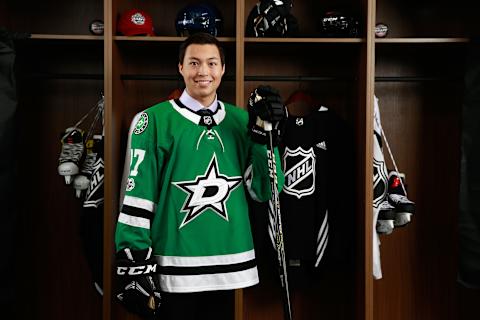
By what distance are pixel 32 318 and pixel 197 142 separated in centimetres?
Result: 133

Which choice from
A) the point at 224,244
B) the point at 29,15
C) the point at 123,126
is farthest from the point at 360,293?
the point at 29,15

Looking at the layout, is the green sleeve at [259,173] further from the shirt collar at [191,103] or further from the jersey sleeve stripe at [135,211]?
the jersey sleeve stripe at [135,211]

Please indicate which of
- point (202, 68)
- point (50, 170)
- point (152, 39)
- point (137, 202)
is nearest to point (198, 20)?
point (152, 39)

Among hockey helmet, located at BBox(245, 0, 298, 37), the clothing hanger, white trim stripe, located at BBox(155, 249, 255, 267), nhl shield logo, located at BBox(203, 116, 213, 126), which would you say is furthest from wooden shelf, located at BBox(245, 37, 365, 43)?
white trim stripe, located at BBox(155, 249, 255, 267)

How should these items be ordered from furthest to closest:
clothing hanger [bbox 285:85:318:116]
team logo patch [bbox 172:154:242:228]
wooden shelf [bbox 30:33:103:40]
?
clothing hanger [bbox 285:85:318:116], wooden shelf [bbox 30:33:103:40], team logo patch [bbox 172:154:242:228]

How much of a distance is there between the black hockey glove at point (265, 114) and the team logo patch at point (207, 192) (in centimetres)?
17

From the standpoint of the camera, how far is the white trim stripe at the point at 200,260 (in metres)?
1.87

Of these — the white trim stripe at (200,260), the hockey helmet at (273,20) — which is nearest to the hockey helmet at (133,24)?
the hockey helmet at (273,20)

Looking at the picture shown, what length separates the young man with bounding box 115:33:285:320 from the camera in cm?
187

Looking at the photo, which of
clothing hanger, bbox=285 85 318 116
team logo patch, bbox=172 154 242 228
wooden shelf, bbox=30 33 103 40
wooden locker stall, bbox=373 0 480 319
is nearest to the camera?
team logo patch, bbox=172 154 242 228

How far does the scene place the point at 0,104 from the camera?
85.8 inches

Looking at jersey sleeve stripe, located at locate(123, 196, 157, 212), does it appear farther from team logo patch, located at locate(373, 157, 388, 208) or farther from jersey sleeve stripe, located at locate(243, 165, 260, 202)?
team logo patch, located at locate(373, 157, 388, 208)

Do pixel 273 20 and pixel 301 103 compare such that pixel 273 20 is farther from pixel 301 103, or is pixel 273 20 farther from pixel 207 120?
pixel 207 120

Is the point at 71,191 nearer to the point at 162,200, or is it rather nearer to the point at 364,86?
the point at 162,200
